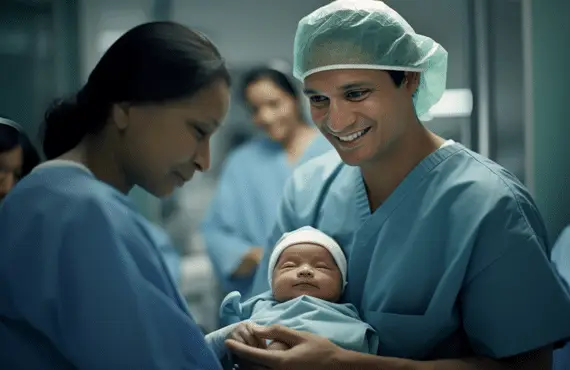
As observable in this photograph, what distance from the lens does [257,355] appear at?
3.88ft

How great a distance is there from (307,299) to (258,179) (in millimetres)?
1331

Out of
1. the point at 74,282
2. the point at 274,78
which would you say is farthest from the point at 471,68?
the point at 74,282

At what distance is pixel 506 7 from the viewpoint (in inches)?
85.9

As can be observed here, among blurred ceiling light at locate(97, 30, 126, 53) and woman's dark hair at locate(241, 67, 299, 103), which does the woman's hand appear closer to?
blurred ceiling light at locate(97, 30, 126, 53)

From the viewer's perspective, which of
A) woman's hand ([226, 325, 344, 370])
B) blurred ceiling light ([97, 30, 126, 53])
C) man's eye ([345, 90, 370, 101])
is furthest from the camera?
blurred ceiling light ([97, 30, 126, 53])

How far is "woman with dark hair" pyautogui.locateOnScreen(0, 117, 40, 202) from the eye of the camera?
1.47 m

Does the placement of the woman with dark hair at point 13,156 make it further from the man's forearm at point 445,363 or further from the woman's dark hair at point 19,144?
the man's forearm at point 445,363

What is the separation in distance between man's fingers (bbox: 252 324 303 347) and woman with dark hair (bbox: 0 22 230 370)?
7.4 inches

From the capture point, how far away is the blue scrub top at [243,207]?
8.36ft

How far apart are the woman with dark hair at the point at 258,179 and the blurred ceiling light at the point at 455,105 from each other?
50cm

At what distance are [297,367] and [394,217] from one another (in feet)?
1.23

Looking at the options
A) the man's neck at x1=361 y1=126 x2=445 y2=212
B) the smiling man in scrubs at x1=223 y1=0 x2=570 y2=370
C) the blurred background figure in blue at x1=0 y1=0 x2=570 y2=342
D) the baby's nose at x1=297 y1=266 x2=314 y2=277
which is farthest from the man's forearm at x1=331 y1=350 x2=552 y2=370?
the blurred background figure in blue at x1=0 y1=0 x2=570 y2=342

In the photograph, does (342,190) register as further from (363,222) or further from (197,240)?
(197,240)

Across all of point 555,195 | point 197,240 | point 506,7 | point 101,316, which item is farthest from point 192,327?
point 197,240
